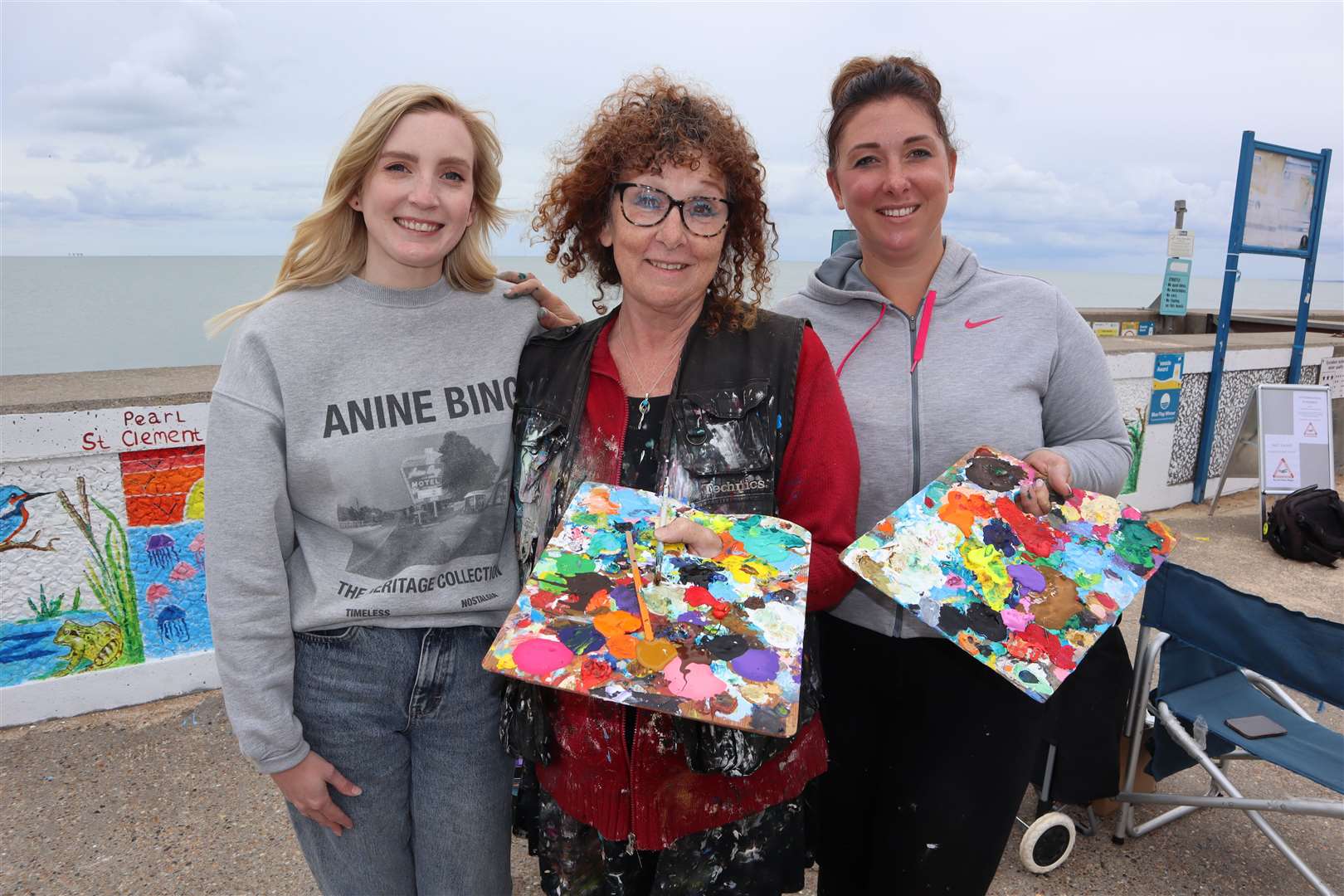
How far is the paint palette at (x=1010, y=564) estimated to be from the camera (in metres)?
1.55

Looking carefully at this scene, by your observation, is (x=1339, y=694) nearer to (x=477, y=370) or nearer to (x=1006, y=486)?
(x=1006, y=486)

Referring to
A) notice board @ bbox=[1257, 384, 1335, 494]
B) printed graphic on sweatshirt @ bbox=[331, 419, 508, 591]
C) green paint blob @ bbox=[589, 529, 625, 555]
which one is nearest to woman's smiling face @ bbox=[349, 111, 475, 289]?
printed graphic on sweatshirt @ bbox=[331, 419, 508, 591]

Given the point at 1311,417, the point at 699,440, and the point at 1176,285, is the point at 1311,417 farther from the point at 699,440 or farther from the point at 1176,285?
the point at 699,440

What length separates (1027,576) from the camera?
5.43ft

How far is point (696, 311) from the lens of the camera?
1.78 m

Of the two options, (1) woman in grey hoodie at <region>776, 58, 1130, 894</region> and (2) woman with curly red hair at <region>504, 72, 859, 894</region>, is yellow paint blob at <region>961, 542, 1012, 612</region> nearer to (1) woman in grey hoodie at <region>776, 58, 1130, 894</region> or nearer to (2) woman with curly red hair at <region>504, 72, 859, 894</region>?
(1) woman in grey hoodie at <region>776, 58, 1130, 894</region>

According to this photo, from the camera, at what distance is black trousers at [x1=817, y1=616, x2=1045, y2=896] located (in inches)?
68.8

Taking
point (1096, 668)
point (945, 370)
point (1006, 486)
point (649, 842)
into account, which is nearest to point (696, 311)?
point (945, 370)

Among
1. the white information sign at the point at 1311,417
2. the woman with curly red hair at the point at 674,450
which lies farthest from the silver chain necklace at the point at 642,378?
the white information sign at the point at 1311,417

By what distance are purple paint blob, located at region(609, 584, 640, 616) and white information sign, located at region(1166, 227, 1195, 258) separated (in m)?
9.28

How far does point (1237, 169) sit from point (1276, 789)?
5225 millimetres

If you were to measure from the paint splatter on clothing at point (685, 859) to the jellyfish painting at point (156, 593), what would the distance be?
284cm

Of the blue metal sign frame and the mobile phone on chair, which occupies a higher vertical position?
the blue metal sign frame

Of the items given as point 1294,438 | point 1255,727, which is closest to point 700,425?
point 1255,727
